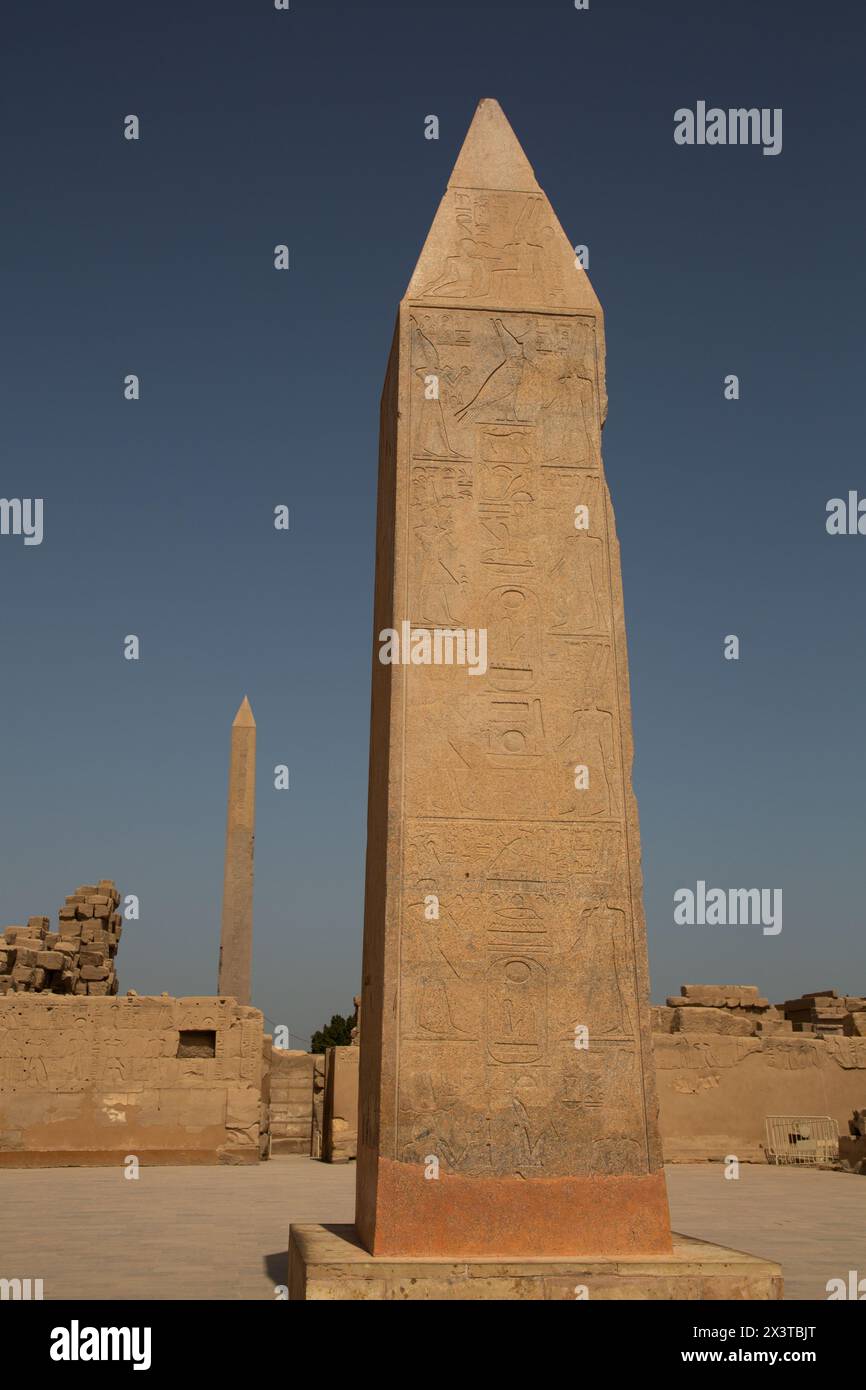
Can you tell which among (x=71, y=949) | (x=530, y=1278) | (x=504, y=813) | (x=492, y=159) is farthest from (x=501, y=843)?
(x=71, y=949)

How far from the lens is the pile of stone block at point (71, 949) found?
14234 mm

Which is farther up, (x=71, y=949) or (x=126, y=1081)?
(x=71, y=949)

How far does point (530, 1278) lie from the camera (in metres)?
3.57

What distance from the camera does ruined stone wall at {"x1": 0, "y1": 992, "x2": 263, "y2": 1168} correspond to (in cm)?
1111

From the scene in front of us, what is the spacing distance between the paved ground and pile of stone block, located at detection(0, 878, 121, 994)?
376 cm

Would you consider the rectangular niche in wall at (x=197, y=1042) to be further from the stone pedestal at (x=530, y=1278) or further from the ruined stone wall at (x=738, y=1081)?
the stone pedestal at (x=530, y=1278)

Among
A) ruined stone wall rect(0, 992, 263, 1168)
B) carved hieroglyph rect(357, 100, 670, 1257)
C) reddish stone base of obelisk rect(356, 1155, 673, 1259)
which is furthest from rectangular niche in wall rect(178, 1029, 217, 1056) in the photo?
reddish stone base of obelisk rect(356, 1155, 673, 1259)

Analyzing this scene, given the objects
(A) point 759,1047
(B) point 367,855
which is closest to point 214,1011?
(A) point 759,1047

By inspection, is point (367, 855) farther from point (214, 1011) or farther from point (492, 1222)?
point (214, 1011)

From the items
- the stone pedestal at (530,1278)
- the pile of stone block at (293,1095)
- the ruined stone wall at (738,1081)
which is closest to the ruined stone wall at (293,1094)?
the pile of stone block at (293,1095)

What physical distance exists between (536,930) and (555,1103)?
54cm

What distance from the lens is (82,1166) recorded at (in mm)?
11148

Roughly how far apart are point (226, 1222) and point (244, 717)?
41.2 ft

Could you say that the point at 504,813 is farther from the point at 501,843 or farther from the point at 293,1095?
the point at 293,1095
